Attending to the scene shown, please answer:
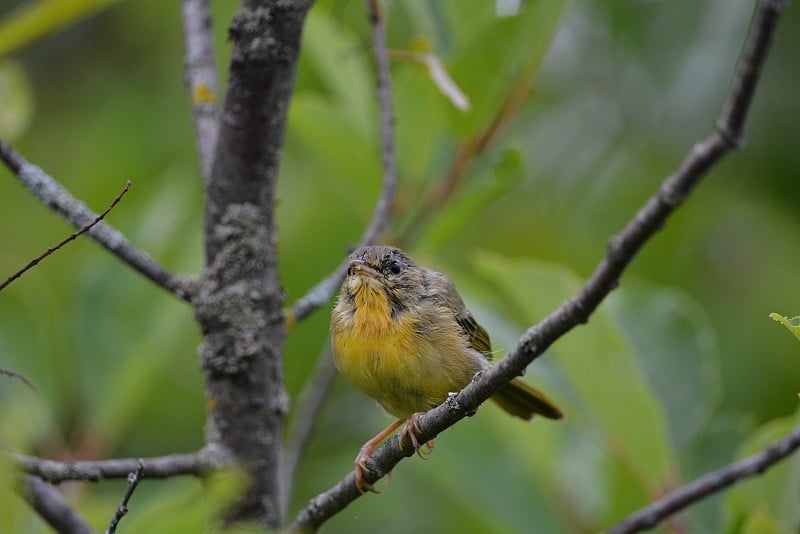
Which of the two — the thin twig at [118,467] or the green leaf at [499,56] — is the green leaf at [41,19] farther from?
the thin twig at [118,467]

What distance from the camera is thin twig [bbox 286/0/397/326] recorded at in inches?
128

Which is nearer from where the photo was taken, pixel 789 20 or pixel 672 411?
pixel 672 411

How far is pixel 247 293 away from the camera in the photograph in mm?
3031

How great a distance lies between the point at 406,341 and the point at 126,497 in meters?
1.45

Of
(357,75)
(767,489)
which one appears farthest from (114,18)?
(767,489)

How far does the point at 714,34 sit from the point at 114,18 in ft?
10.8

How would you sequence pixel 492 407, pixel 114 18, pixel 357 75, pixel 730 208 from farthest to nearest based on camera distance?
pixel 114 18 < pixel 730 208 < pixel 357 75 < pixel 492 407

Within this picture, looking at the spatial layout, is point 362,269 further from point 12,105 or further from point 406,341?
point 12,105

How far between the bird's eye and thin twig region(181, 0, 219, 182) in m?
0.80

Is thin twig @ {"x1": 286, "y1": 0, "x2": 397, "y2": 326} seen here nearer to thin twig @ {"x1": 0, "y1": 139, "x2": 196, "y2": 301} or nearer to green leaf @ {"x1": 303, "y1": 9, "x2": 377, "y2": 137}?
thin twig @ {"x1": 0, "y1": 139, "x2": 196, "y2": 301}

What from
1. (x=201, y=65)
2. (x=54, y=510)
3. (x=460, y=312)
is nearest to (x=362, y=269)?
(x=460, y=312)

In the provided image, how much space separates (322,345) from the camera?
466 cm

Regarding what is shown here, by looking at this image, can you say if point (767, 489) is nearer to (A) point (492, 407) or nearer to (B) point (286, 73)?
(A) point (492, 407)

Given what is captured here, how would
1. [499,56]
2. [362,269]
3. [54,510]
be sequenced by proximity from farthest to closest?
[362,269]
[499,56]
[54,510]
